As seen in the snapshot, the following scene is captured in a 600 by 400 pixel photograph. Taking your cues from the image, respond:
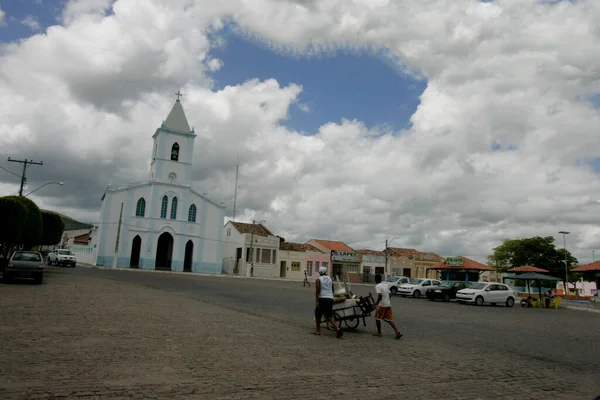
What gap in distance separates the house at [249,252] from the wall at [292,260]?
97cm

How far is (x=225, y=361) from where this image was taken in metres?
7.04

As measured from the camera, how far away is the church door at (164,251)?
5528 cm

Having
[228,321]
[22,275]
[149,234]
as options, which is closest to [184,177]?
[149,234]

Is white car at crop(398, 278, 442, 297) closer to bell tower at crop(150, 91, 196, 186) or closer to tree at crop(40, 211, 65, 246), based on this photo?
tree at crop(40, 211, 65, 246)

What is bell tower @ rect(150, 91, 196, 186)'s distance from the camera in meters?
55.4

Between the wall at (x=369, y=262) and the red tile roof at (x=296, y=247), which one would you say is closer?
the red tile roof at (x=296, y=247)

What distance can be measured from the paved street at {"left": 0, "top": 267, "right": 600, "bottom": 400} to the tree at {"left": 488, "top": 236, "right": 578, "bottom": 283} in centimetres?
5964

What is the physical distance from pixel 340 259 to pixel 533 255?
28.1 metres

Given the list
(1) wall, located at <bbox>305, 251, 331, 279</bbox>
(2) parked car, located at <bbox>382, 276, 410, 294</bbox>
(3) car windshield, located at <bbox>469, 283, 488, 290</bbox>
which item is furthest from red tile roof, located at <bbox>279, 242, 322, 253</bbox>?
(3) car windshield, located at <bbox>469, 283, 488, 290</bbox>

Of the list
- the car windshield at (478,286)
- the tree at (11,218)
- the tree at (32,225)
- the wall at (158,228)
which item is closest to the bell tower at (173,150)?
the wall at (158,228)

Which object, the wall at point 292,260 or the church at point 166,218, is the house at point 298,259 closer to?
the wall at point 292,260

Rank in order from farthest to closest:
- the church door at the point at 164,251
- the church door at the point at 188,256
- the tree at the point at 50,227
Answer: the church door at the point at 188,256 → the church door at the point at 164,251 → the tree at the point at 50,227

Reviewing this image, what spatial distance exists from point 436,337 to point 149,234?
46.1 meters

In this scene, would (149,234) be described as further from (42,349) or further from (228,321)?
(42,349)
